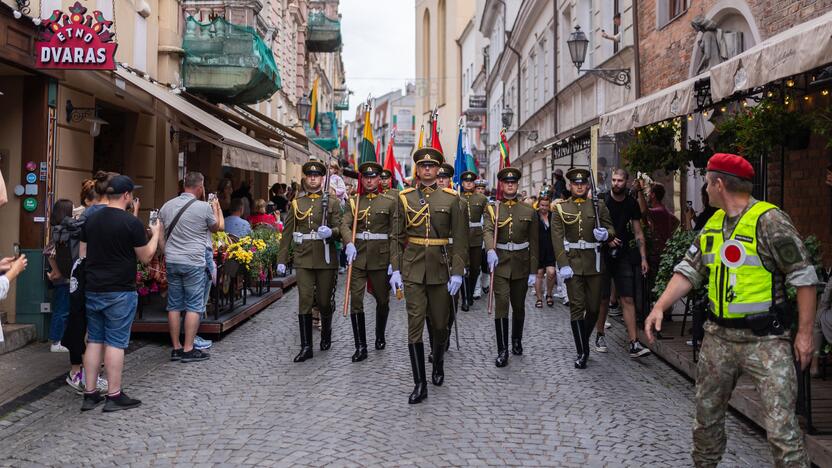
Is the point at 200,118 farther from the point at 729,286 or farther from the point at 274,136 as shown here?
the point at 729,286

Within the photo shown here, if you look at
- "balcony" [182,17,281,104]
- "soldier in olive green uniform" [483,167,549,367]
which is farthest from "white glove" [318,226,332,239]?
"balcony" [182,17,281,104]

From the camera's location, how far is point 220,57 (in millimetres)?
14914

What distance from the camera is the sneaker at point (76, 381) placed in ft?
22.2

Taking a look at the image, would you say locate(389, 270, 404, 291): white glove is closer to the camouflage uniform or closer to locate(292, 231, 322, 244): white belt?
locate(292, 231, 322, 244): white belt

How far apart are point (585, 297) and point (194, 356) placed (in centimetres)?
401


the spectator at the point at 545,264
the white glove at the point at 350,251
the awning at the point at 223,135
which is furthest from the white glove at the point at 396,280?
the spectator at the point at 545,264

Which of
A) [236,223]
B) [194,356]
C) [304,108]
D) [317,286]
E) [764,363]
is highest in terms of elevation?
[304,108]

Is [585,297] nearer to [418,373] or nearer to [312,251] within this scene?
[418,373]

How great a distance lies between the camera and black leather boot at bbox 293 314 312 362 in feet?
26.6

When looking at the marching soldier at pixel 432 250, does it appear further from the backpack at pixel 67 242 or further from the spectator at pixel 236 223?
the spectator at pixel 236 223

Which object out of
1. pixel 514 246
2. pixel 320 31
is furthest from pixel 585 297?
pixel 320 31

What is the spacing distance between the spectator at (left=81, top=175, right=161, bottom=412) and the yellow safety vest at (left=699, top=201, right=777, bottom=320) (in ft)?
13.9

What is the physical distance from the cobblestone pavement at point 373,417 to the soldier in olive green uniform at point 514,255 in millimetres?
524

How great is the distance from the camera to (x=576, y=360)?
7.99 meters
